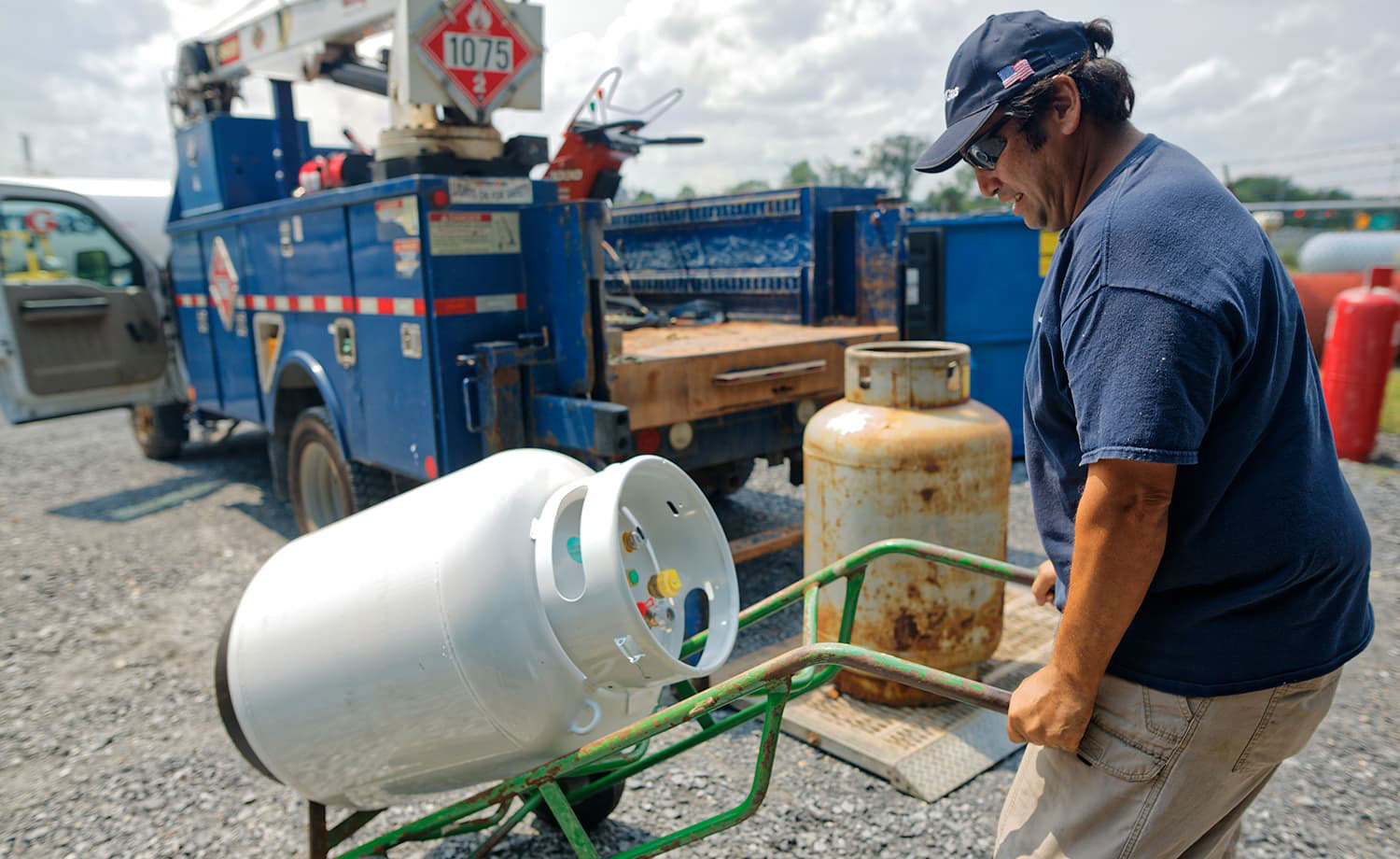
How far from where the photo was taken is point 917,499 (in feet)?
11.3

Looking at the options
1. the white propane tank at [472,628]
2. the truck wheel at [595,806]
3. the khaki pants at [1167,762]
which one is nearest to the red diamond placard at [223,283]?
the white propane tank at [472,628]

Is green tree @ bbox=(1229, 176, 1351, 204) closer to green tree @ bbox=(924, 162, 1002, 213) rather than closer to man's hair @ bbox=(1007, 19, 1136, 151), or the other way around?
green tree @ bbox=(924, 162, 1002, 213)

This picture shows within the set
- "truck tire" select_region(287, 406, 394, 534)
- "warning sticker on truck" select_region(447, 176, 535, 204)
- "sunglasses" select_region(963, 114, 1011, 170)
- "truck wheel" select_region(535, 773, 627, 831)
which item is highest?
"warning sticker on truck" select_region(447, 176, 535, 204)

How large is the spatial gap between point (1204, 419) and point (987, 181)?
0.61 metres

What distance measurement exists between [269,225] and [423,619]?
396cm

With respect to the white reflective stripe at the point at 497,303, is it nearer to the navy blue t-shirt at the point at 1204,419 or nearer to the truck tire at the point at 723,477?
the truck tire at the point at 723,477

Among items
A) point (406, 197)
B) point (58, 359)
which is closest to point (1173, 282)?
point (406, 197)

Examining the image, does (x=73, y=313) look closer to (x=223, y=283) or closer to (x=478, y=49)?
(x=223, y=283)

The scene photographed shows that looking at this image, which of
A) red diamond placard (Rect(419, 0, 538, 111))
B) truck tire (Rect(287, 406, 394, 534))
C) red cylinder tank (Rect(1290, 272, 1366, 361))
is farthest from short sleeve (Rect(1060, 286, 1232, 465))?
red cylinder tank (Rect(1290, 272, 1366, 361))

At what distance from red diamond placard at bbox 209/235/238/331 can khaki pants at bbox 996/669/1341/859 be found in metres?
5.70

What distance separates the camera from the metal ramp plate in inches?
124

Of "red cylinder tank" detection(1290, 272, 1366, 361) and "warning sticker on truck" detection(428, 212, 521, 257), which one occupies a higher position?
"warning sticker on truck" detection(428, 212, 521, 257)

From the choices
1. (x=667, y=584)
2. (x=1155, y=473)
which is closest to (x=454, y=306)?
(x=667, y=584)

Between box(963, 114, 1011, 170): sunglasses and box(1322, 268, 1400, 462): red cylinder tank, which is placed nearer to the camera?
box(963, 114, 1011, 170): sunglasses
